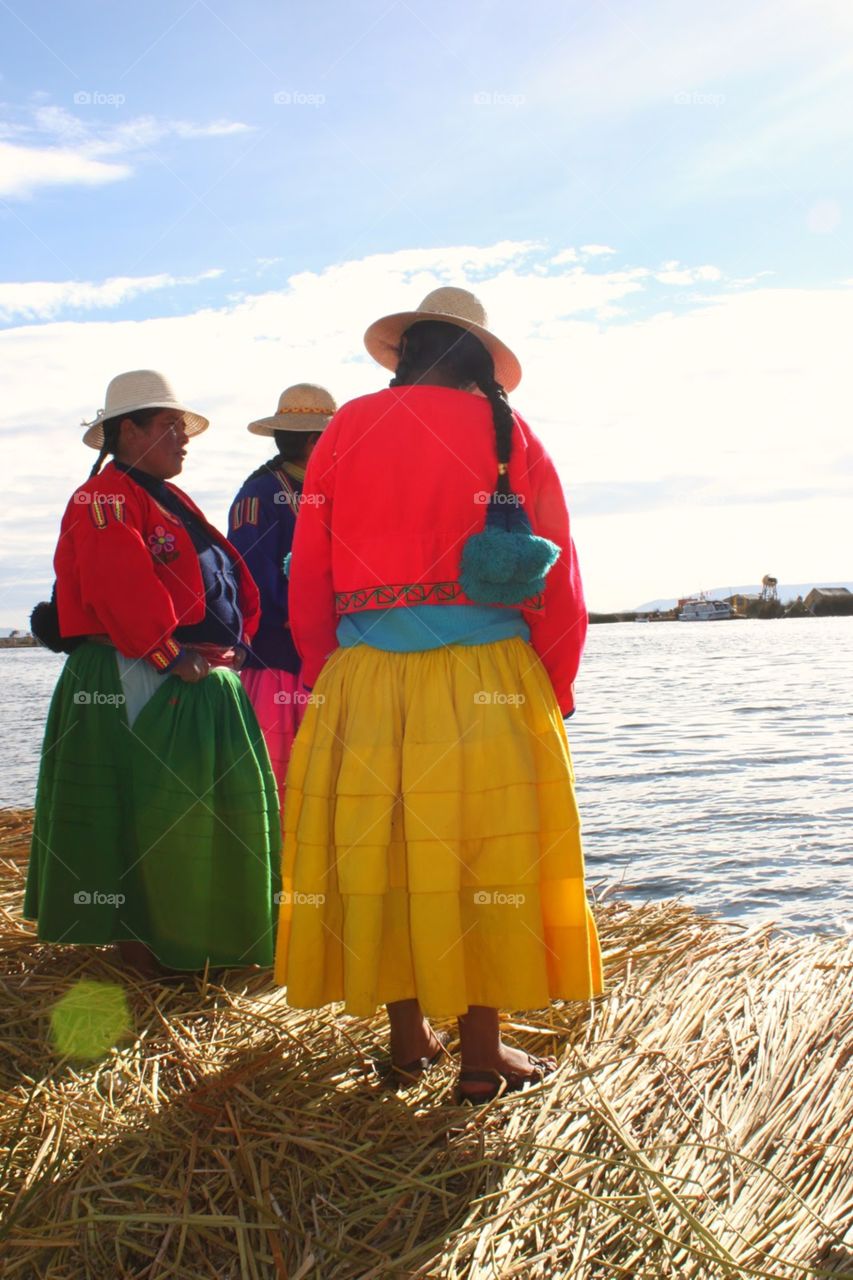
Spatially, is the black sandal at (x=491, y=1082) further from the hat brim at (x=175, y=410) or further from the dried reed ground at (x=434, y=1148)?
the hat brim at (x=175, y=410)

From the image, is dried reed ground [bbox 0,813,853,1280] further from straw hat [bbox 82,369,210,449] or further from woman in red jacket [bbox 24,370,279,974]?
straw hat [bbox 82,369,210,449]

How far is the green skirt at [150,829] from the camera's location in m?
3.63

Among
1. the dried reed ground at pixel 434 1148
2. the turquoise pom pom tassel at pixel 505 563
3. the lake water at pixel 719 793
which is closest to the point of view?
the dried reed ground at pixel 434 1148

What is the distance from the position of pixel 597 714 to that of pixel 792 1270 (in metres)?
14.6

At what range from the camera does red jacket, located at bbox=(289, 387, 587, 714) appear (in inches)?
109

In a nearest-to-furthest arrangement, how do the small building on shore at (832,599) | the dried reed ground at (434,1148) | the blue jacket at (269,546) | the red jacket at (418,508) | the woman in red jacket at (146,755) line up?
the dried reed ground at (434,1148) → the red jacket at (418,508) → the woman in red jacket at (146,755) → the blue jacket at (269,546) → the small building on shore at (832,599)

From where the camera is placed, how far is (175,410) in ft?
12.4

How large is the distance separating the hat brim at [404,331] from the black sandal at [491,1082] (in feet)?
6.03

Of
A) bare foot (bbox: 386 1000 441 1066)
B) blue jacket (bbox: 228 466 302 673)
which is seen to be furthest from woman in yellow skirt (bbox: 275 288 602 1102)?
blue jacket (bbox: 228 466 302 673)

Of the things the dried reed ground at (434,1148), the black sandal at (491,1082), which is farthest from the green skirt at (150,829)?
the black sandal at (491,1082)

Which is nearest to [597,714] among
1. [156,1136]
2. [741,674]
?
[741,674]

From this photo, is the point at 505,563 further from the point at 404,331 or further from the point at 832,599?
the point at 832,599

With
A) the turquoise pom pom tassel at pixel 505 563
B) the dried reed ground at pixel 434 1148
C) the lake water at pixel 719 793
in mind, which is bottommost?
the lake water at pixel 719 793

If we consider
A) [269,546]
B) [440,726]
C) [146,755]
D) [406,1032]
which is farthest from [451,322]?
[269,546]
